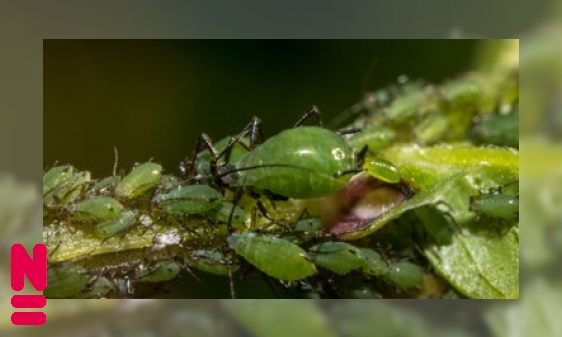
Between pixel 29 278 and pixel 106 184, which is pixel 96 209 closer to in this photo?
pixel 106 184

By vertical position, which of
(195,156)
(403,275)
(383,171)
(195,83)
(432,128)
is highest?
(195,83)

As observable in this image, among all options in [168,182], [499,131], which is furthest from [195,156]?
[499,131]

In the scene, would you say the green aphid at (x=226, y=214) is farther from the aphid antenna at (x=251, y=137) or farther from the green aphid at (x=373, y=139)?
the green aphid at (x=373, y=139)

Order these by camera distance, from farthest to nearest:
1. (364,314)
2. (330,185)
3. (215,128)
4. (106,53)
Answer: (106,53) < (215,128) < (364,314) < (330,185)

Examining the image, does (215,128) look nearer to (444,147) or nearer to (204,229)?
(204,229)

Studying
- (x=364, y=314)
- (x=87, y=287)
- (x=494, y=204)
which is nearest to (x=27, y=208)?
(x=87, y=287)

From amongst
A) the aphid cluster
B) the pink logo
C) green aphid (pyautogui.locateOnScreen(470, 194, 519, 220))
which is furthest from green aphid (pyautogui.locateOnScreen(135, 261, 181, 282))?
green aphid (pyautogui.locateOnScreen(470, 194, 519, 220))
